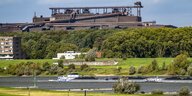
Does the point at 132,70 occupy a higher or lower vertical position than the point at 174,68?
lower

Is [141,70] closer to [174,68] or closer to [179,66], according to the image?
[174,68]

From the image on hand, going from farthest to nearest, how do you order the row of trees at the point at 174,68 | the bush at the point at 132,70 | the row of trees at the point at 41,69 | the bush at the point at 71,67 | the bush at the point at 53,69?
the bush at the point at 71,67, the row of trees at the point at 41,69, the bush at the point at 53,69, the bush at the point at 132,70, the row of trees at the point at 174,68

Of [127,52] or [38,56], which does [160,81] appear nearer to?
[127,52]

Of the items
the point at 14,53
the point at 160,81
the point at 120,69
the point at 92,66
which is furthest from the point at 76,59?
the point at 160,81

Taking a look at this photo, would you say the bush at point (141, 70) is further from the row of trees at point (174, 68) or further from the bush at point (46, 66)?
the bush at point (46, 66)

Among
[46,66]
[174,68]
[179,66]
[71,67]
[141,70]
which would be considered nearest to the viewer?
[179,66]

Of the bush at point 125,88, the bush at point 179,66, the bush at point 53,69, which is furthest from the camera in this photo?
the bush at point 53,69

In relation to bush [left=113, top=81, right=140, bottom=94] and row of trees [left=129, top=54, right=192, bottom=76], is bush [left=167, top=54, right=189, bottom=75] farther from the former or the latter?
bush [left=113, top=81, right=140, bottom=94]

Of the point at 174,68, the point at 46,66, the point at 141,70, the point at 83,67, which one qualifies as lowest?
the point at 83,67

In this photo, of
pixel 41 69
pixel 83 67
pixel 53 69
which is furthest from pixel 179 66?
pixel 41 69

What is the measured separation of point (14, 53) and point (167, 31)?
149 ft

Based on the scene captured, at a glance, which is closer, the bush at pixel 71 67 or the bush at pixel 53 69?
the bush at pixel 53 69

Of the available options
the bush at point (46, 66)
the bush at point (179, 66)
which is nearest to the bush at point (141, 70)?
the bush at point (179, 66)

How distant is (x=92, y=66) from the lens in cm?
15562
